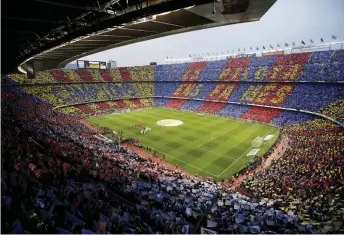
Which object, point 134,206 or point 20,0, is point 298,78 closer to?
point 134,206

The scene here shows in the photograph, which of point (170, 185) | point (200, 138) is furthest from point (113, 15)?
point (200, 138)

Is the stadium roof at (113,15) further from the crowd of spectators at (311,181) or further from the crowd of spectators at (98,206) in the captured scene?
the crowd of spectators at (311,181)

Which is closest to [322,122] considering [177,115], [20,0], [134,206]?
[177,115]

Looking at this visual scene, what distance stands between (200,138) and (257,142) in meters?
9.03

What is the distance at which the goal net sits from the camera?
112ft

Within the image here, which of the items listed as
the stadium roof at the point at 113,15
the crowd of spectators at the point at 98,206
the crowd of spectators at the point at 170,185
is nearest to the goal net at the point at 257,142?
the crowd of spectators at the point at 170,185

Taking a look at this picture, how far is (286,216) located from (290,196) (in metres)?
5.04

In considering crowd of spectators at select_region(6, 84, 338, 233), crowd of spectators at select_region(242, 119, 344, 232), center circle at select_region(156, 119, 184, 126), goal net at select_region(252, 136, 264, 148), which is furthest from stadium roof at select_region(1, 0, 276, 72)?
center circle at select_region(156, 119, 184, 126)

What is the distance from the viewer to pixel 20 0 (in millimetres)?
6414

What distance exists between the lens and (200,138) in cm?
3762

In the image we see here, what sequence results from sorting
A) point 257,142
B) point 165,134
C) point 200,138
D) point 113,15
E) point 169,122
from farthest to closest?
1. point 169,122
2. point 165,134
3. point 200,138
4. point 257,142
5. point 113,15

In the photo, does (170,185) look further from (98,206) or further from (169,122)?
(169,122)

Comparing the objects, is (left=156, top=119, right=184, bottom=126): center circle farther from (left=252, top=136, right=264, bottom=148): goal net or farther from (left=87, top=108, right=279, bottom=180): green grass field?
(left=252, top=136, right=264, bottom=148): goal net

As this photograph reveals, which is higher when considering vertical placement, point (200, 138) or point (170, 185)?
point (170, 185)
